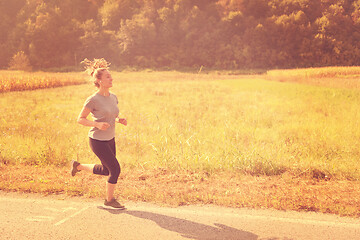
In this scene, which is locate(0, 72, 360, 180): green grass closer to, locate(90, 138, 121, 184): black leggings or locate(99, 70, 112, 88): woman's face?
locate(99, 70, 112, 88): woman's face

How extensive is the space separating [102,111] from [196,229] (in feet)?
5.52

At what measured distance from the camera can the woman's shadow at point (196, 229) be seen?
11.3ft

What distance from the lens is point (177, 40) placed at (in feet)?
157

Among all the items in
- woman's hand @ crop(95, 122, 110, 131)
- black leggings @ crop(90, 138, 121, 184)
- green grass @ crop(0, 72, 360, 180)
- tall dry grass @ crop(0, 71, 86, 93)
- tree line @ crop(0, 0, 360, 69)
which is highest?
tree line @ crop(0, 0, 360, 69)

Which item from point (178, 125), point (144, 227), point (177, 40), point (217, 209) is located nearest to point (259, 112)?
point (178, 125)

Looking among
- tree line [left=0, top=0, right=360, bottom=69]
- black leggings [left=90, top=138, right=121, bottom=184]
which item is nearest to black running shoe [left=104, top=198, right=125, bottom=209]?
black leggings [left=90, top=138, right=121, bottom=184]

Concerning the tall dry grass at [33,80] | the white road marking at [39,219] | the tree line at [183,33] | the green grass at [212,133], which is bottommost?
the white road marking at [39,219]

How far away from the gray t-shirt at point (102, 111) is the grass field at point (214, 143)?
1.80 feet

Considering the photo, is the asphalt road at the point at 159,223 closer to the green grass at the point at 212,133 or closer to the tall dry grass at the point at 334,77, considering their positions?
the green grass at the point at 212,133

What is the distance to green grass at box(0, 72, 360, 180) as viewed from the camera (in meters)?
6.22

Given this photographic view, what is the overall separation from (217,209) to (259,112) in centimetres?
914

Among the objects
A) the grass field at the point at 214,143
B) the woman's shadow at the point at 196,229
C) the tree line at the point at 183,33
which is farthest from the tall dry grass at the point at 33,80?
the woman's shadow at the point at 196,229

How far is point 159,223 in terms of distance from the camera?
381cm

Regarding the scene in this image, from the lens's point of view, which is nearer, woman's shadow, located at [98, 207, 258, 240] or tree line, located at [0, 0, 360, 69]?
woman's shadow, located at [98, 207, 258, 240]
